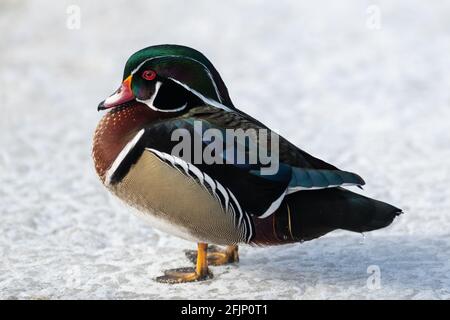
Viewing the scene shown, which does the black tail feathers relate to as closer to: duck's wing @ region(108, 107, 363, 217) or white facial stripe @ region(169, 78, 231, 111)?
duck's wing @ region(108, 107, 363, 217)

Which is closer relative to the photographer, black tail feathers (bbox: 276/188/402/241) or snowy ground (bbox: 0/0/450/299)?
black tail feathers (bbox: 276/188/402/241)

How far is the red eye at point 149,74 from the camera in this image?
127 inches

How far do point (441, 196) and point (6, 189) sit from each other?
7.89ft

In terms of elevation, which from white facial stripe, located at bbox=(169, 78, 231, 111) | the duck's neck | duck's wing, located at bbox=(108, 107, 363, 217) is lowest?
duck's wing, located at bbox=(108, 107, 363, 217)

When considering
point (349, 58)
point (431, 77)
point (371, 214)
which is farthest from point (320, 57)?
point (371, 214)

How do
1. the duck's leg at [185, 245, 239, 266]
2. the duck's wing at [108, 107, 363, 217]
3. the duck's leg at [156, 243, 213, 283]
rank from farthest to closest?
the duck's leg at [185, 245, 239, 266] → the duck's leg at [156, 243, 213, 283] → the duck's wing at [108, 107, 363, 217]

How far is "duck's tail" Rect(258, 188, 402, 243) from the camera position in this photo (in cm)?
318

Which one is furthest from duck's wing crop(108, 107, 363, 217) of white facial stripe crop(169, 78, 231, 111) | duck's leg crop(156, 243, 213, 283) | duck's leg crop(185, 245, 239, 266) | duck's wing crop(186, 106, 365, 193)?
duck's leg crop(185, 245, 239, 266)

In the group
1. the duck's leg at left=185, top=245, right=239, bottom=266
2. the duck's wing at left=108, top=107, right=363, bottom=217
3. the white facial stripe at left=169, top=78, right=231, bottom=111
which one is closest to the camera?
the duck's wing at left=108, top=107, right=363, bottom=217

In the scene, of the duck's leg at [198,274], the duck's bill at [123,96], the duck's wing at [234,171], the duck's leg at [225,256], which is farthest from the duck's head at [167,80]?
the duck's leg at [225,256]

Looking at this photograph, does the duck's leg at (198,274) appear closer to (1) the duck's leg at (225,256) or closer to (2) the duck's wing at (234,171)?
(1) the duck's leg at (225,256)

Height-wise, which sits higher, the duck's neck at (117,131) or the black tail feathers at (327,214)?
the duck's neck at (117,131)

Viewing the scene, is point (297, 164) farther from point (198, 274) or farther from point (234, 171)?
point (198, 274)

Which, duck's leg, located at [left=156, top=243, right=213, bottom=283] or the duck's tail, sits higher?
the duck's tail
